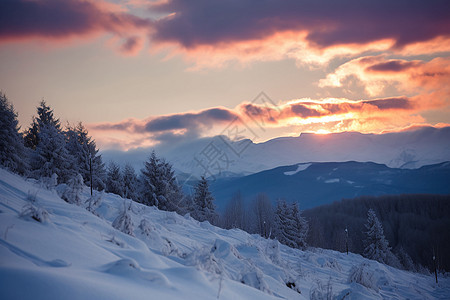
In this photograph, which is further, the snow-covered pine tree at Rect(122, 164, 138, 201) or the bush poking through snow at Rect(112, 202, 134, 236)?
the snow-covered pine tree at Rect(122, 164, 138, 201)

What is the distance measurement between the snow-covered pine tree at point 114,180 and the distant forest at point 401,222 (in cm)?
4183

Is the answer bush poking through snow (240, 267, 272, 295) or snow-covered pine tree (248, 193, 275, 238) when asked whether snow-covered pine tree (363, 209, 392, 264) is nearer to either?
snow-covered pine tree (248, 193, 275, 238)

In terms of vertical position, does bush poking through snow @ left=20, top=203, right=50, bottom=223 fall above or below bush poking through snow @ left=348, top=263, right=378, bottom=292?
above

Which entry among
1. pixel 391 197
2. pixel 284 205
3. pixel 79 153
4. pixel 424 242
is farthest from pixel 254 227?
pixel 391 197

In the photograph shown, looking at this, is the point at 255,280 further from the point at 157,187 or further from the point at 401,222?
the point at 401,222

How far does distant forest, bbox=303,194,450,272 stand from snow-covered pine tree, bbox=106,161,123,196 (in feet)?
137

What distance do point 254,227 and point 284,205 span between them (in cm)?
1617

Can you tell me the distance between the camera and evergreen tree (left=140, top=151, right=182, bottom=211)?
100ft

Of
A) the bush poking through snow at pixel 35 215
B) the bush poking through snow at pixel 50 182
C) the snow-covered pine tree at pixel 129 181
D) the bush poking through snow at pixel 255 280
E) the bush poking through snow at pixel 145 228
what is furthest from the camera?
the snow-covered pine tree at pixel 129 181

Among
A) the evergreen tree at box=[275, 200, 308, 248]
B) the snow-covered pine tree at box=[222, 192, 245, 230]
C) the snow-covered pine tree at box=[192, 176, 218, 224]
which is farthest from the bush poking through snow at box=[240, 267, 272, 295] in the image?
the snow-covered pine tree at box=[222, 192, 245, 230]

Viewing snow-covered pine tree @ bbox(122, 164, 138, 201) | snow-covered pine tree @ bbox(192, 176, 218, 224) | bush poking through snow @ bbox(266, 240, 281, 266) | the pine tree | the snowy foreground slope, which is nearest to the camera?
the snowy foreground slope

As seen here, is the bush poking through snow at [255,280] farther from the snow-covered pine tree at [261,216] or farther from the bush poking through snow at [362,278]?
the snow-covered pine tree at [261,216]

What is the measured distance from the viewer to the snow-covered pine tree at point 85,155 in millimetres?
25703

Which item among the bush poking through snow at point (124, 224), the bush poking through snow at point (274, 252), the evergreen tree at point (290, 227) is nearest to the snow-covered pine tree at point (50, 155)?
the bush poking through snow at point (274, 252)
